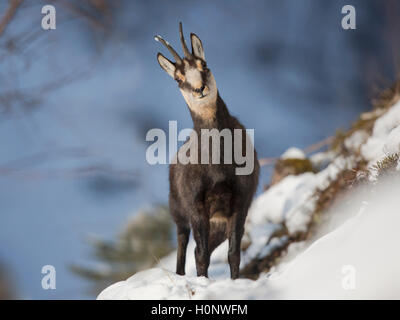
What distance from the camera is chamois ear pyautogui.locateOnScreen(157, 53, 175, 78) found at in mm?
4457

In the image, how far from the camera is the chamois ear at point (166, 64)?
4.46 m

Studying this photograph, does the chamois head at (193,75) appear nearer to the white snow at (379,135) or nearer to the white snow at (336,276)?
the white snow at (336,276)

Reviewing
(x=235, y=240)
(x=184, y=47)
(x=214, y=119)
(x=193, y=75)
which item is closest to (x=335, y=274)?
(x=235, y=240)

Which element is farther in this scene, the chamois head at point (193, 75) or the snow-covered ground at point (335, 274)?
the chamois head at point (193, 75)

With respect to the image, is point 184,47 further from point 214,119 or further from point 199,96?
point 214,119

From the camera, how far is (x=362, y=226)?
316 cm

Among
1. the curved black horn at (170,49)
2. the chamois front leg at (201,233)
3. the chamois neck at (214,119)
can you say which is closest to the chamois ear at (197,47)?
the curved black horn at (170,49)

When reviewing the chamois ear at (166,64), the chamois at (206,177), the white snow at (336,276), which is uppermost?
the chamois ear at (166,64)

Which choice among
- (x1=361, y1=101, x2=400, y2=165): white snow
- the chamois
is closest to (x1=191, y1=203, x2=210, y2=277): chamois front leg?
the chamois

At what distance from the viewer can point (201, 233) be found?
445 cm

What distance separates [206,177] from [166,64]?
1.14 m

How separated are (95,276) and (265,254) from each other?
20.9 ft
